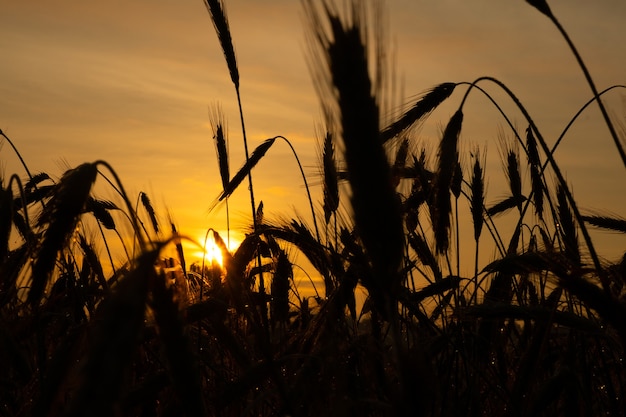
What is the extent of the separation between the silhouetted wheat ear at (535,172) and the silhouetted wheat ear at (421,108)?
1.14 metres

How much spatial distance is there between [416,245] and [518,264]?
1.42m

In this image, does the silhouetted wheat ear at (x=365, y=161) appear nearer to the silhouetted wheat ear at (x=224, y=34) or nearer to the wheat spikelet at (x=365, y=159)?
the wheat spikelet at (x=365, y=159)

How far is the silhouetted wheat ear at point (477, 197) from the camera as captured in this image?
4176mm

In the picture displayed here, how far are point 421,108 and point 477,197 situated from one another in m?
0.87

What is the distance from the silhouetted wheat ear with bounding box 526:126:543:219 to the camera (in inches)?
189

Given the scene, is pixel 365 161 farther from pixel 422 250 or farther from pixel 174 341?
pixel 422 250

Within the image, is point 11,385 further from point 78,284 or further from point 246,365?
point 246,365

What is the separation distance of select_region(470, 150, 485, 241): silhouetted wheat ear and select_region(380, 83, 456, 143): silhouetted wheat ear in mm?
776

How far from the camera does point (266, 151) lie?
5.50 meters

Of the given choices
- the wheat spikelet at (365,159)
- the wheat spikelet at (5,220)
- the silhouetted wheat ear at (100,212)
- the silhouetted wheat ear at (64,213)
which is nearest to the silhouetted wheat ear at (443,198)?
the wheat spikelet at (365,159)

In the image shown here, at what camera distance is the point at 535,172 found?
5074 mm

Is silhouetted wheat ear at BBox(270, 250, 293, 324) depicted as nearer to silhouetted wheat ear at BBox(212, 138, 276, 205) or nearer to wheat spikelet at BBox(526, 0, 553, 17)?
silhouetted wheat ear at BBox(212, 138, 276, 205)

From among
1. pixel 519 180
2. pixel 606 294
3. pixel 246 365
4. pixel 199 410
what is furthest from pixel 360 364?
pixel 519 180

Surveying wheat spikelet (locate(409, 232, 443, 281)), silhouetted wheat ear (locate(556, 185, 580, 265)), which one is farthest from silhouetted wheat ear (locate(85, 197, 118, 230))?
silhouetted wheat ear (locate(556, 185, 580, 265))
